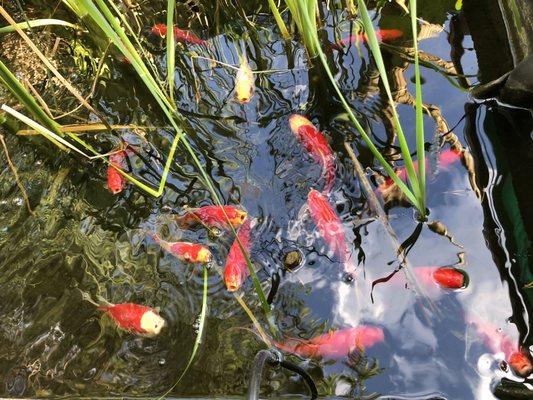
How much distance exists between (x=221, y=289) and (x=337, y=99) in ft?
3.15

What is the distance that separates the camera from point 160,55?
262cm

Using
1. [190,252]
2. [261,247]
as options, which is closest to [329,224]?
[261,247]

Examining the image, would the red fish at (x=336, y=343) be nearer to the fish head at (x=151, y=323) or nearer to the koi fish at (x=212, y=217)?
the fish head at (x=151, y=323)

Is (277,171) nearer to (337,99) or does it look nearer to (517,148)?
(337,99)

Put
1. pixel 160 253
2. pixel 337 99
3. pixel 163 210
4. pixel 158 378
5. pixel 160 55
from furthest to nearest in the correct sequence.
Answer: pixel 160 55
pixel 337 99
pixel 163 210
pixel 160 253
pixel 158 378

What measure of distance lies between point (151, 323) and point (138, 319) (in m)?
0.04

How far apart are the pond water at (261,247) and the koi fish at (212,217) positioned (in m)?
0.04

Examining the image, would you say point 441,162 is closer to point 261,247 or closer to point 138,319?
point 261,247

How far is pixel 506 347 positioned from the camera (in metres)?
1.43

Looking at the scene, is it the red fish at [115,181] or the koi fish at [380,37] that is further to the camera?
the koi fish at [380,37]

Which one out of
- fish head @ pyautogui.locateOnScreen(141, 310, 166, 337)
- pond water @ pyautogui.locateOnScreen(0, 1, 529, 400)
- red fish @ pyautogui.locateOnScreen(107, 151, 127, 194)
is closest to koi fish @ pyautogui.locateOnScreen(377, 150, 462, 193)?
pond water @ pyautogui.locateOnScreen(0, 1, 529, 400)

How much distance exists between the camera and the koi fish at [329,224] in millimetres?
1703

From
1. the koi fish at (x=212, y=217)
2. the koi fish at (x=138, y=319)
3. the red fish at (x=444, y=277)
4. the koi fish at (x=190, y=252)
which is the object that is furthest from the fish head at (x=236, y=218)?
the red fish at (x=444, y=277)

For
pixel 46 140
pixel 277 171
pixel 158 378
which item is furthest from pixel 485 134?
pixel 46 140
